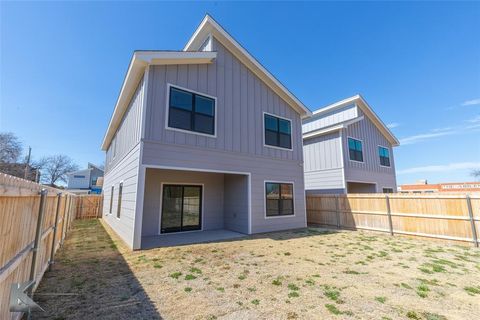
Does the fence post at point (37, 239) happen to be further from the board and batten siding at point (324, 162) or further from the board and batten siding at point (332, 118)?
the board and batten siding at point (332, 118)

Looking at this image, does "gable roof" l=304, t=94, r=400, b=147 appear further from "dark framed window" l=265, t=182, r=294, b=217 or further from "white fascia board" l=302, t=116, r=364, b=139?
"dark framed window" l=265, t=182, r=294, b=217

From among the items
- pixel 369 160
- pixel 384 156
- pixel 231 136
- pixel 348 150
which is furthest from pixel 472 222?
pixel 384 156

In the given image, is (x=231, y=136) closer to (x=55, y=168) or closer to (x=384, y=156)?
(x=384, y=156)

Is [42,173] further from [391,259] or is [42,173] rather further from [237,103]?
[391,259]

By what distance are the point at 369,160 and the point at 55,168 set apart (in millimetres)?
56003

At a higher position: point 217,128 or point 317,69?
point 317,69

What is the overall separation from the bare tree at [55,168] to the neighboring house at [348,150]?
51.1 m

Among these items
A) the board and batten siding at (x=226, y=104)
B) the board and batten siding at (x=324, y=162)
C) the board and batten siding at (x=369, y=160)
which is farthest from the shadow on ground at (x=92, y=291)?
the board and batten siding at (x=369, y=160)

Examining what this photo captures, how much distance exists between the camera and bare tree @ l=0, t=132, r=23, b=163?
93.7 feet

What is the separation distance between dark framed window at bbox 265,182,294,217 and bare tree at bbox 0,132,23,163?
3599 cm

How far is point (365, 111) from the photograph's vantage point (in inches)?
649

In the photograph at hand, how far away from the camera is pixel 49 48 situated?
9461 mm

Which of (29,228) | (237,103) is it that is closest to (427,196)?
(237,103)

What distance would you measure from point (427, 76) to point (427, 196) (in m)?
9.22
